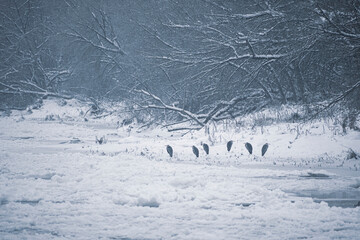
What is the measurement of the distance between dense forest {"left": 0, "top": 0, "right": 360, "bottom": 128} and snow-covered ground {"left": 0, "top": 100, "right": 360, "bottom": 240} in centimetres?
192

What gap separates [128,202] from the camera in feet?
14.3

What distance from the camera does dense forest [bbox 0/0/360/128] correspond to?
1005cm

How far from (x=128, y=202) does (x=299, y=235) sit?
1.98 meters

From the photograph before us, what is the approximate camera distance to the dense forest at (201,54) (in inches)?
396

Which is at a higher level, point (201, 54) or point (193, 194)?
point (201, 54)

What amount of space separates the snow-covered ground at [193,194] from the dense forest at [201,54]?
1922mm

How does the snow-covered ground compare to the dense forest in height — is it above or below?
below

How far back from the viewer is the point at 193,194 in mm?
4652

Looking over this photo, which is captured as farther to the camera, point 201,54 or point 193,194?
→ point 201,54

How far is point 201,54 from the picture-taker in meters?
14.3

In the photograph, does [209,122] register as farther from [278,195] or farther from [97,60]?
[97,60]

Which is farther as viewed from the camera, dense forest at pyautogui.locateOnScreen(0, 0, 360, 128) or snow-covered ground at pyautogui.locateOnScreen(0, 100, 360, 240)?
dense forest at pyautogui.locateOnScreen(0, 0, 360, 128)

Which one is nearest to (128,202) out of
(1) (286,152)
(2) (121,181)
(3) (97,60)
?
(2) (121,181)

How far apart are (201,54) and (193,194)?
33.6 feet
